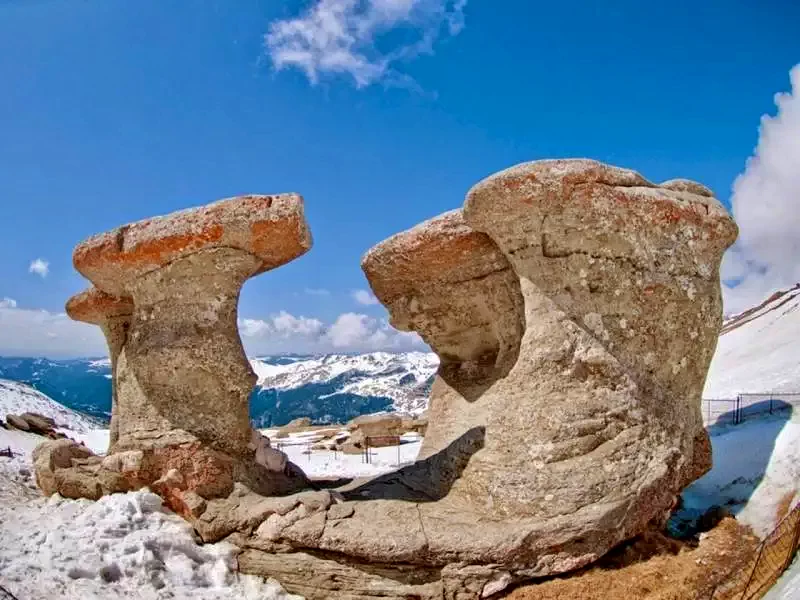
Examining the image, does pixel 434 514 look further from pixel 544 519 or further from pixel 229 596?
pixel 229 596

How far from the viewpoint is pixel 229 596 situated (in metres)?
5.97

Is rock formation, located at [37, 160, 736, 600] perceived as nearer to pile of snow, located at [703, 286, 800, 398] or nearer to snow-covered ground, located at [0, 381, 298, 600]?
snow-covered ground, located at [0, 381, 298, 600]

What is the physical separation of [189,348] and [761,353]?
16.1 meters

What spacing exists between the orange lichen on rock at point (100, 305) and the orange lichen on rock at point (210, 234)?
116 cm

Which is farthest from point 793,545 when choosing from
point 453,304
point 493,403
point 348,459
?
point 348,459

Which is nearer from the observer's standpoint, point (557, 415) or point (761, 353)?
point (557, 415)

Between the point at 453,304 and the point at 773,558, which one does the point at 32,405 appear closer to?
the point at 453,304

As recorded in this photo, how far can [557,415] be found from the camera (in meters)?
6.77

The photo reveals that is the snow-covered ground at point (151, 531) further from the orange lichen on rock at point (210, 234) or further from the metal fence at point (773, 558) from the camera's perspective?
the orange lichen on rock at point (210, 234)

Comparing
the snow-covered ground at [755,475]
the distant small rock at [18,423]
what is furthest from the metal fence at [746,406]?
the distant small rock at [18,423]

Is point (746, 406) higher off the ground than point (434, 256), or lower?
lower

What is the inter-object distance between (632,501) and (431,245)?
4039 mm


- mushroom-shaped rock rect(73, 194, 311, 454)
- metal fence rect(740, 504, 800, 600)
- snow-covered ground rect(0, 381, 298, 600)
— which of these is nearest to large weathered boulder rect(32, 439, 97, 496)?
snow-covered ground rect(0, 381, 298, 600)

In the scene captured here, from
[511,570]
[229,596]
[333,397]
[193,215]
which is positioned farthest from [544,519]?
[333,397]
